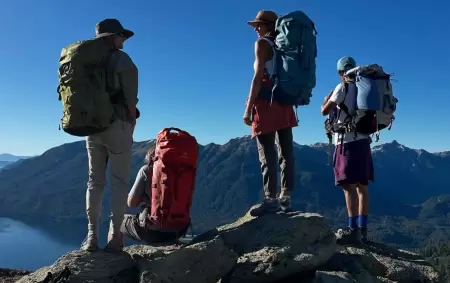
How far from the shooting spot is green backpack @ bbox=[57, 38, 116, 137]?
14.6 feet

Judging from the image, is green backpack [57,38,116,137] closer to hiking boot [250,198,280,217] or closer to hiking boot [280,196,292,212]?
hiking boot [250,198,280,217]

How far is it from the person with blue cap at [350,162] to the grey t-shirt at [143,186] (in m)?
2.79

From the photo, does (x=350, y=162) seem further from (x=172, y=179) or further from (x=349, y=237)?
(x=172, y=179)

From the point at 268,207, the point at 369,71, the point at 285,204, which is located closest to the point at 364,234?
the point at 285,204

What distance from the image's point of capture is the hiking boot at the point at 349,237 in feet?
20.9

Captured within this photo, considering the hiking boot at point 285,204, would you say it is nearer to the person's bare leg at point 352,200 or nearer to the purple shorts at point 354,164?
the purple shorts at point 354,164

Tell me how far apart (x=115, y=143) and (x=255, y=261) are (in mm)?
2171

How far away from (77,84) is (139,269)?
217cm

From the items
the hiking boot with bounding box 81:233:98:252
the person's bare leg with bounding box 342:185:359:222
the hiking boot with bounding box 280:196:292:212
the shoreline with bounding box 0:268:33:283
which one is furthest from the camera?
the shoreline with bounding box 0:268:33:283

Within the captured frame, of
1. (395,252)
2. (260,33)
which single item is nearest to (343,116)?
(260,33)

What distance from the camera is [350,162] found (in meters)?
6.30

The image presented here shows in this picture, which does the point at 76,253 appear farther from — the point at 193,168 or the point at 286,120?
the point at 286,120

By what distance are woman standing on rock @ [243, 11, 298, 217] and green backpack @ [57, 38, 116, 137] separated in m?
1.94

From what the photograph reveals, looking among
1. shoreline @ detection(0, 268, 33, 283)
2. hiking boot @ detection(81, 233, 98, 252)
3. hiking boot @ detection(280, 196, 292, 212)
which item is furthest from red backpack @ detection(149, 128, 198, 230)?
shoreline @ detection(0, 268, 33, 283)
